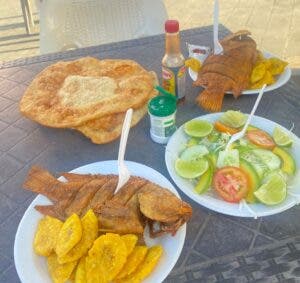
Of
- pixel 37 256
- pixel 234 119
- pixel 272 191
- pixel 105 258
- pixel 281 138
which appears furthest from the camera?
pixel 234 119

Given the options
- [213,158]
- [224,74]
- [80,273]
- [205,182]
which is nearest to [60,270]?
[80,273]

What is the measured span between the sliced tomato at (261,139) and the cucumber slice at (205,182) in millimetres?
237

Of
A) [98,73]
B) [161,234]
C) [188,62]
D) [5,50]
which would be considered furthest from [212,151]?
[5,50]

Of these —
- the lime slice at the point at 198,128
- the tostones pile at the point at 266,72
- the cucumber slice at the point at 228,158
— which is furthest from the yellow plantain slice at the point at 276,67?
the cucumber slice at the point at 228,158

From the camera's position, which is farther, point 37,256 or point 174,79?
point 174,79

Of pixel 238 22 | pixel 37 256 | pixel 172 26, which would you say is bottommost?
pixel 238 22

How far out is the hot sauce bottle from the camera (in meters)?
1.50

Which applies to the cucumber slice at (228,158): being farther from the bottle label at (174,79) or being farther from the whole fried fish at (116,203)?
the bottle label at (174,79)

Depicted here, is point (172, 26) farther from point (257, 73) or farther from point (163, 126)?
point (257, 73)

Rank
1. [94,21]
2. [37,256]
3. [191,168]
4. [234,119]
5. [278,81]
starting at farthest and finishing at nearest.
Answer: [94,21]
[278,81]
[234,119]
[191,168]
[37,256]

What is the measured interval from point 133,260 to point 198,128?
0.67 m

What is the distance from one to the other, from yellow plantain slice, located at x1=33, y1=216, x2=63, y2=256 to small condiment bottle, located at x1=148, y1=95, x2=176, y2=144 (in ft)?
1.90

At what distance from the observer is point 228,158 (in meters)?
1.27

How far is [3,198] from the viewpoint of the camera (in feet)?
4.50
